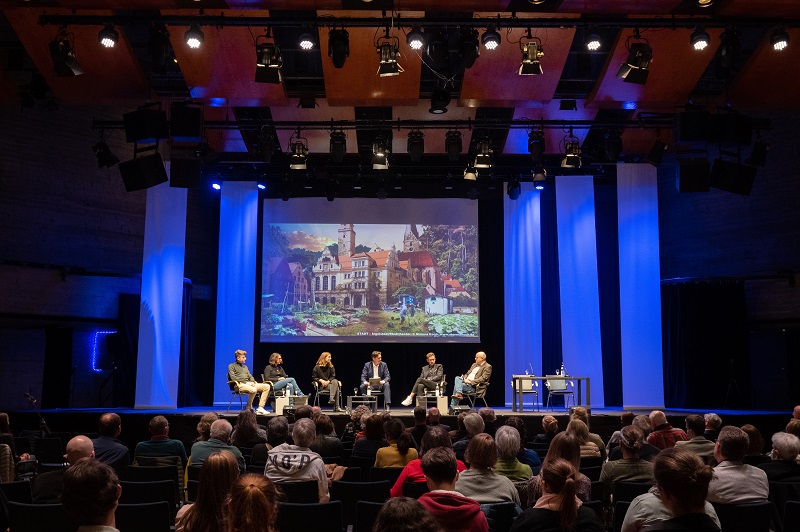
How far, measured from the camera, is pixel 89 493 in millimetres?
2684

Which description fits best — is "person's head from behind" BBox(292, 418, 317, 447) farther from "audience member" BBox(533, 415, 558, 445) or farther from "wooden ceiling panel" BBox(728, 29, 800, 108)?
"wooden ceiling panel" BBox(728, 29, 800, 108)

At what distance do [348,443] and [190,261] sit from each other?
8.56 meters

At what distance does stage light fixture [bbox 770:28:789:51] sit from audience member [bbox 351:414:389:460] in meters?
6.80

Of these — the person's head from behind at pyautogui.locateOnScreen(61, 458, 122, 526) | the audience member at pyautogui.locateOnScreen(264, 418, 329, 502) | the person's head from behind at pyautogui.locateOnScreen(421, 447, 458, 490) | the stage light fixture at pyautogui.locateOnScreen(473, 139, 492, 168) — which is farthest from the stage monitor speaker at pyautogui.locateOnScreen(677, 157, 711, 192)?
the person's head from behind at pyautogui.locateOnScreen(61, 458, 122, 526)

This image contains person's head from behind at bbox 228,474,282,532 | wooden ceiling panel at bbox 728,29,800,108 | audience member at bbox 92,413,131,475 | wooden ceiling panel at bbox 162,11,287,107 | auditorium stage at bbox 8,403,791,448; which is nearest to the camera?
Answer: person's head from behind at bbox 228,474,282,532

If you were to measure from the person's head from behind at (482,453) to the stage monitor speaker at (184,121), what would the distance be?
8346mm

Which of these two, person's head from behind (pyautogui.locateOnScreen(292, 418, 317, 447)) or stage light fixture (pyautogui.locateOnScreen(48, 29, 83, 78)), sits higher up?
stage light fixture (pyautogui.locateOnScreen(48, 29, 83, 78))

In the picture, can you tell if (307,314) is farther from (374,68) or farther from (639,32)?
(639,32)

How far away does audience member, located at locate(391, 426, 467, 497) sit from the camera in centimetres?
445

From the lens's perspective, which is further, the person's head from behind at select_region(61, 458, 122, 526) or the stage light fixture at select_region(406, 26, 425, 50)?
the stage light fixture at select_region(406, 26, 425, 50)

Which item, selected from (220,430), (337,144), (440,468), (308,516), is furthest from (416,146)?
(440,468)

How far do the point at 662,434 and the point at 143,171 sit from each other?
820cm

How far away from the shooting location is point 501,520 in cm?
384

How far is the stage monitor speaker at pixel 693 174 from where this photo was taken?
39.2 ft
